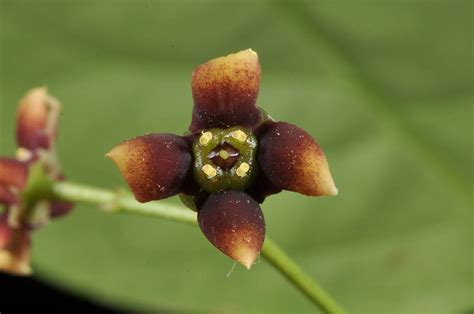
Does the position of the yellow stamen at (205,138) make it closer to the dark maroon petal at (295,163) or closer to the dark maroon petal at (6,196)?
the dark maroon petal at (295,163)

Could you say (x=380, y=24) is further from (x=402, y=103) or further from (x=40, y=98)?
(x=40, y=98)

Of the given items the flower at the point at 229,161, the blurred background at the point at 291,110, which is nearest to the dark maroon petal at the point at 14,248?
the flower at the point at 229,161

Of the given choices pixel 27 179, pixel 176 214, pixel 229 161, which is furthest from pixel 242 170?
pixel 27 179

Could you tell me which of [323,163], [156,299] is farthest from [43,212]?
[156,299]

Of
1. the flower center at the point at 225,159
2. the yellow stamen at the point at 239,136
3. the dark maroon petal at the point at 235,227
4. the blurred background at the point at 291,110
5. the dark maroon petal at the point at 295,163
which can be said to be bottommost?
the blurred background at the point at 291,110

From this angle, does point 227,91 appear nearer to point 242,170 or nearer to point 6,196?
point 242,170

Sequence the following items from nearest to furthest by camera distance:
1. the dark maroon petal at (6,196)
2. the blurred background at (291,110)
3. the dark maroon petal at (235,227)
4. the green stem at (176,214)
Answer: the dark maroon petal at (235,227), the green stem at (176,214), the dark maroon petal at (6,196), the blurred background at (291,110)

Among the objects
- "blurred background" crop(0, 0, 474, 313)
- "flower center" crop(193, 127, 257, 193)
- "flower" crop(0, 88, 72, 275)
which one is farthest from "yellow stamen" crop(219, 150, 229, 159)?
"blurred background" crop(0, 0, 474, 313)
